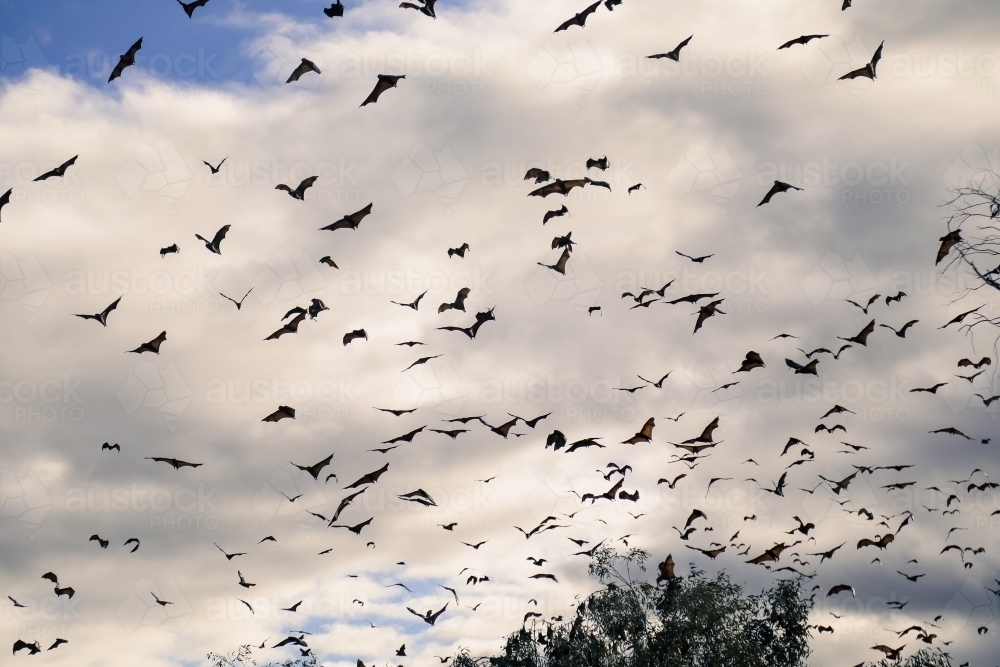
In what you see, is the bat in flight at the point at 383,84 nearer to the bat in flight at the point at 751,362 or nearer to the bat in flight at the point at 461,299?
the bat in flight at the point at 461,299

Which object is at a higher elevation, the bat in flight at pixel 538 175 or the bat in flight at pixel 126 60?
the bat in flight at pixel 126 60

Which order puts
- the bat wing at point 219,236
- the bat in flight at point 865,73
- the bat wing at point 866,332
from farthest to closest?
the bat wing at point 866,332, the bat wing at point 219,236, the bat in flight at point 865,73

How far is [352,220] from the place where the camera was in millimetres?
20125

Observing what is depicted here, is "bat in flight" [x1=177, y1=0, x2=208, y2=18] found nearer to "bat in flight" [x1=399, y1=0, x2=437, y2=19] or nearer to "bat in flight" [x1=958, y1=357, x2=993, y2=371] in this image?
"bat in flight" [x1=399, y1=0, x2=437, y2=19]

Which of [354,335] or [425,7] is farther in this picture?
[354,335]

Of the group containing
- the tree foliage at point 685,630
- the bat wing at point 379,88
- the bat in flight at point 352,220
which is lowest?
the tree foliage at point 685,630

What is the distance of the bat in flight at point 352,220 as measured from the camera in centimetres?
1992

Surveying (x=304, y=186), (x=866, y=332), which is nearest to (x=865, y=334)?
(x=866, y=332)

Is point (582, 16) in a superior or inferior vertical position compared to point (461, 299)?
superior

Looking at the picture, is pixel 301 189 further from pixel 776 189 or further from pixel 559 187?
pixel 776 189

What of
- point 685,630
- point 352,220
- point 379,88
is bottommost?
point 685,630

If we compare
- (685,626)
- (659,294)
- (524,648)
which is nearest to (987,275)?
(659,294)

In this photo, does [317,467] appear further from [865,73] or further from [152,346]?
[865,73]

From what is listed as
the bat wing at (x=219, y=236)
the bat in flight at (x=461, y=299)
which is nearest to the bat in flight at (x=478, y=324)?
the bat in flight at (x=461, y=299)
